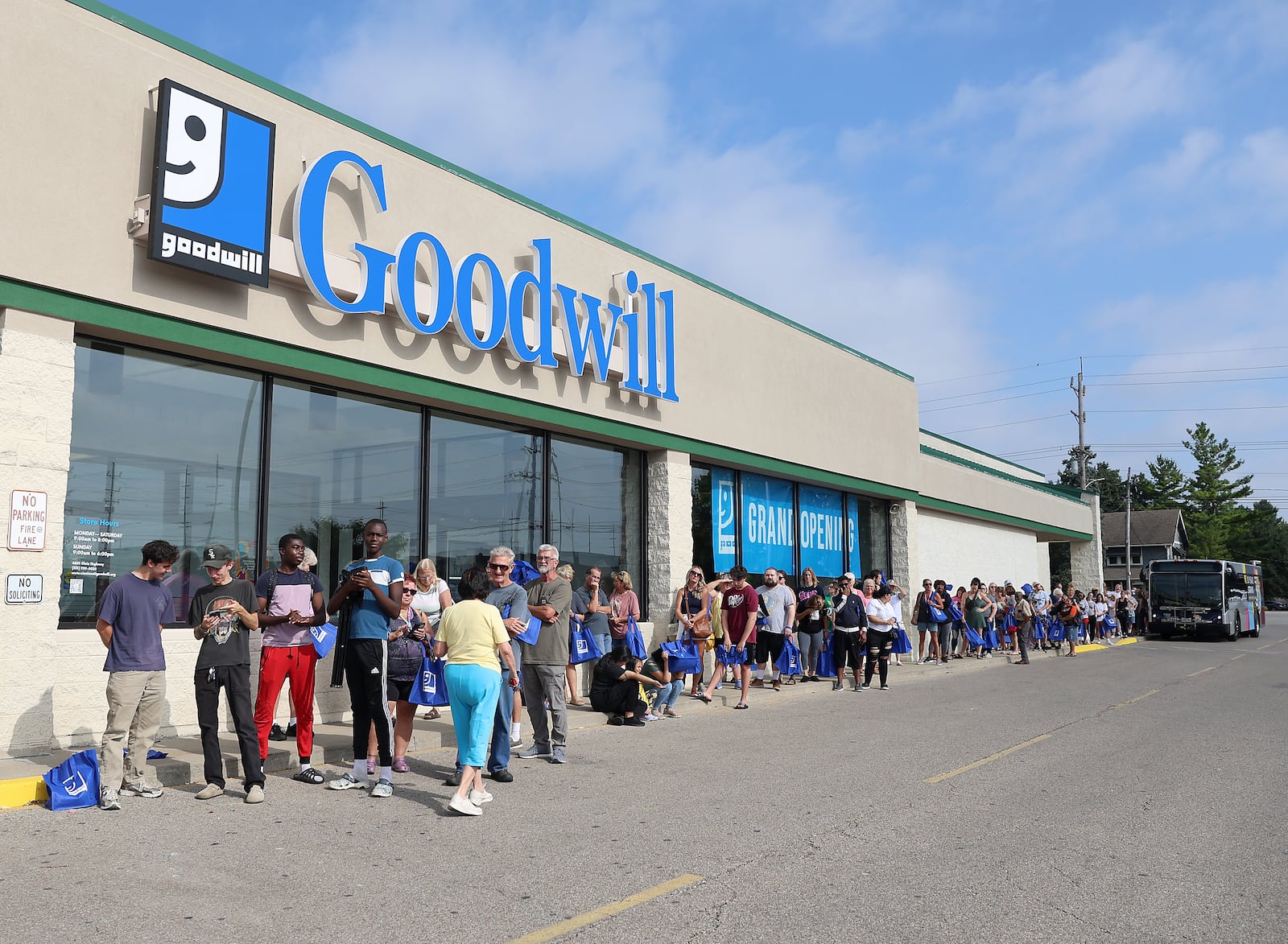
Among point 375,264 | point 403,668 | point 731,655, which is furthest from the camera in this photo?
point 731,655

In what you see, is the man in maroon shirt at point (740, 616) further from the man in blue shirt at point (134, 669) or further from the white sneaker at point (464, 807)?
the man in blue shirt at point (134, 669)

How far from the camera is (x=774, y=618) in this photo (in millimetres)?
16281

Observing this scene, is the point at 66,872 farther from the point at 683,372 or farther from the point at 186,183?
the point at 683,372

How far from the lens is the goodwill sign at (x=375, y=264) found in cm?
997

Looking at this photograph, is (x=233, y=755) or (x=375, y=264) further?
(x=375, y=264)

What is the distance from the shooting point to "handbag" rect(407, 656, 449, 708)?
29.3ft

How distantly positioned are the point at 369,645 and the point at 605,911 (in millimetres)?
3755

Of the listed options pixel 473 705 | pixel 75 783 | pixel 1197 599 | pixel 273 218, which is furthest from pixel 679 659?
pixel 1197 599

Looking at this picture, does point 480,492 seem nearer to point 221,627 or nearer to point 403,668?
point 403,668

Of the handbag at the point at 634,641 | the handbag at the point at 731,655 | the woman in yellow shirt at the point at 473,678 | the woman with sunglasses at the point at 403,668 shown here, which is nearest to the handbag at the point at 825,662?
the handbag at the point at 731,655

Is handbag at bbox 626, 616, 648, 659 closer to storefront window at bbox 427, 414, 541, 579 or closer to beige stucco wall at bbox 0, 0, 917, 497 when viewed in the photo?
storefront window at bbox 427, 414, 541, 579

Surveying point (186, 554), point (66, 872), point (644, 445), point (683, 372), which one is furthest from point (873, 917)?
point (683, 372)

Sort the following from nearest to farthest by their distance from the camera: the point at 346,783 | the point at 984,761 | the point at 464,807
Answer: the point at 464,807, the point at 346,783, the point at 984,761

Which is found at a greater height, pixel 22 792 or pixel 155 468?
pixel 155 468
